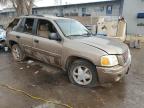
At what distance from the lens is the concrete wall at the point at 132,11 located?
67.1 ft

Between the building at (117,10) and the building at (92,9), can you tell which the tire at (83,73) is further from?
the building at (92,9)

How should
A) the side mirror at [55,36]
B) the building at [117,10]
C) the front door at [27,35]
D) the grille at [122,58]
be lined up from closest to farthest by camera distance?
the grille at [122,58]
the side mirror at [55,36]
the front door at [27,35]
the building at [117,10]

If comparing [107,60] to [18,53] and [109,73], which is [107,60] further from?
[18,53]

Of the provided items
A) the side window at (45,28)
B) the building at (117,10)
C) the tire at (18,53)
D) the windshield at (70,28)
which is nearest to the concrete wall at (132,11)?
the building at (117,10)

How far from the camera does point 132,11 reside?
21000mm

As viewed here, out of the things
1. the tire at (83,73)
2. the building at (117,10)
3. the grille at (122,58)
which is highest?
the building at (117,10)

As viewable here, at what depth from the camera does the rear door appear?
520 cm

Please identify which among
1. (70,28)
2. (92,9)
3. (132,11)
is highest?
(92,9)

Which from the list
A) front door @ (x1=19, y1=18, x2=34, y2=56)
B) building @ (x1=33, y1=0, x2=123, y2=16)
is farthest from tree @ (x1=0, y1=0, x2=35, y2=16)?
front door @ (x1=19, y1=18, x2=34, y2=56)

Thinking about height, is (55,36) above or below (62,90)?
above

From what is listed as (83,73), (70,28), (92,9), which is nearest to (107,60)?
(83,73)

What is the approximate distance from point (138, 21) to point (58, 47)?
59.2 ft

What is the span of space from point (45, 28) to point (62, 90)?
6.84ft

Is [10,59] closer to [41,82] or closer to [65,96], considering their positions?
[41,82]
